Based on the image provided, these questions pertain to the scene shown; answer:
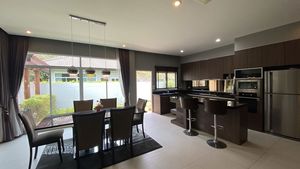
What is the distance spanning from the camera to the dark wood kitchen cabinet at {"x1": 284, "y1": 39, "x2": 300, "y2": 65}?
9.95 feet

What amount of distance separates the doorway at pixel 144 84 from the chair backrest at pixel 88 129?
3.74 meters

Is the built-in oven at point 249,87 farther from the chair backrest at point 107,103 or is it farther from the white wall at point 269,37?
the chair backrest at point 107,103

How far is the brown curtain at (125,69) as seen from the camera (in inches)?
207

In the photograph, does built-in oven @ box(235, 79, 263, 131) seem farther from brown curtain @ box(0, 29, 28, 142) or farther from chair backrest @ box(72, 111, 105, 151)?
brown curtain @ box(0, 29, 28, 142)

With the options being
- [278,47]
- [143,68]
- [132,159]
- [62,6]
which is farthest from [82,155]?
[278,47]

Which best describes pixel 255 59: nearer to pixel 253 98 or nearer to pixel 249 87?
pixel 249 87

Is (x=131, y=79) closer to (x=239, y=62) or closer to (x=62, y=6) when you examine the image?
(x=62, y=6)

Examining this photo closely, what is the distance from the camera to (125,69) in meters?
5.33

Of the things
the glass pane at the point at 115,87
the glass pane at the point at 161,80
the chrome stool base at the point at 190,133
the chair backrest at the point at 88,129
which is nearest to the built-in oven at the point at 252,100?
the chrome stool base at the point at 190,133

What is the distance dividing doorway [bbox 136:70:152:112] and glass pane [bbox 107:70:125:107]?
86 cm

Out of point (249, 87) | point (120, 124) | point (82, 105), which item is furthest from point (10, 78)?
point (249, 87)

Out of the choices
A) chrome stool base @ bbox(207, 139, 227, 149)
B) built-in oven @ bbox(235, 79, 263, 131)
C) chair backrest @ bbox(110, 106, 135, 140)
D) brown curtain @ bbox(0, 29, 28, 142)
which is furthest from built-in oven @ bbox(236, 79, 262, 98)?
brown curtain @ bbox(0, 29, 28, 142)

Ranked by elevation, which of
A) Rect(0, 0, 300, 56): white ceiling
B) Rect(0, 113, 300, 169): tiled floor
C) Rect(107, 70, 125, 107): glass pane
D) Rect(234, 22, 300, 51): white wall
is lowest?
Rect(0, 113, 300, 169): tiled floor

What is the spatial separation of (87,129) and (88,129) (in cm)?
2
